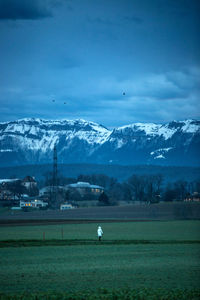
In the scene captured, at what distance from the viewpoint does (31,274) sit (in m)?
22.6

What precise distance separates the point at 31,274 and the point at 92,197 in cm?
14715

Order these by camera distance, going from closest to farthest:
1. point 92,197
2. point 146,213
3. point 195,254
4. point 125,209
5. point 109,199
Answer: point 195,254, point 146,213, point 125,209, point 109,199, point 92,197

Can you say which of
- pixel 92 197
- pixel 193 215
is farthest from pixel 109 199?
pixel 193 215

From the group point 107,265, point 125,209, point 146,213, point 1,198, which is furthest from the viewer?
point 1,198

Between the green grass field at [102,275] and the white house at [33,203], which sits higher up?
the white house at [33,203]

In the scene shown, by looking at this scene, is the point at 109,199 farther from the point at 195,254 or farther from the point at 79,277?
the point at 79,277

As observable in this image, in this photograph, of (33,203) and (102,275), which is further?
(33,203)

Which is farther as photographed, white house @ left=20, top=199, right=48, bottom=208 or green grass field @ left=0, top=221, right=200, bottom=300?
white house @ left=20, top=199, right=48, bottom=208

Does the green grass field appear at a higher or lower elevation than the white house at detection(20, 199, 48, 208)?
lower

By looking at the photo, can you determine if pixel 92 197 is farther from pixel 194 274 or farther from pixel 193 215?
pixel 194 274

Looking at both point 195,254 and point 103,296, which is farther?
point 195,254

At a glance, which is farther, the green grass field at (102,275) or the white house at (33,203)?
the white house at (33,203)

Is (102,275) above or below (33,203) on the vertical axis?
below

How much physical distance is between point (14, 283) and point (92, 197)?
149778 millimetres
